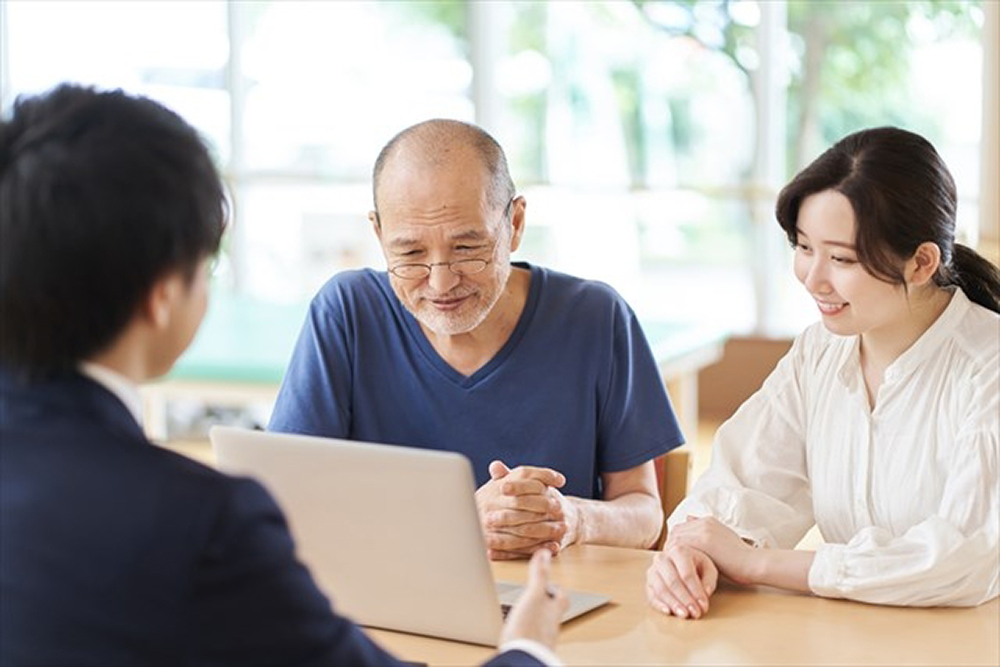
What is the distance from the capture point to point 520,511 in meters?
2.23

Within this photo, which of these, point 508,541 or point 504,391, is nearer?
point 508,541

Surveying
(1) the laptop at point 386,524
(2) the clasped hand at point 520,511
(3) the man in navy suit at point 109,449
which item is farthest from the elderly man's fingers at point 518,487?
(3) the man in navy suit at point 109,449

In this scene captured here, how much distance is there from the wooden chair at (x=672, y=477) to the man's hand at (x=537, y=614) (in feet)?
3.66

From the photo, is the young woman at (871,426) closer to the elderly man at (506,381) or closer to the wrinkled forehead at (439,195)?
the elderly man at (506,381)

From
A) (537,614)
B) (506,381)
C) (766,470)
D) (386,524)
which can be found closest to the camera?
(537,614)

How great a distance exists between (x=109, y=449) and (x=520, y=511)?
105cm

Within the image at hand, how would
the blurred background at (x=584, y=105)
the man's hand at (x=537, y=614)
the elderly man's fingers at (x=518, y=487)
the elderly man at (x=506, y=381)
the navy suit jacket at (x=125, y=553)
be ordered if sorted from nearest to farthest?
the navy suit jacket at (x=125, y=553), the man's hand at (x=537, y=614), the elderly man's fingers at (x=518, y=487), the elderly man at (x=506, y=381), the blurred background at (x=584, y=105)

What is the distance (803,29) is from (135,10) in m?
3.26

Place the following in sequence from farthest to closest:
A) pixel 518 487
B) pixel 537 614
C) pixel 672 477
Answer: pixel 672 477, pixel 518 487, pixel 537 614

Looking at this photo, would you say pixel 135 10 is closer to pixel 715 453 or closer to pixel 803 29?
pixel 803 29

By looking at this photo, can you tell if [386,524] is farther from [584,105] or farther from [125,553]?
[584,105]

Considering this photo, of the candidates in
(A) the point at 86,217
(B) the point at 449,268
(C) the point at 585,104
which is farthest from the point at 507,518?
(C) the point at 585,104

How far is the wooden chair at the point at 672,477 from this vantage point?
2.67 m

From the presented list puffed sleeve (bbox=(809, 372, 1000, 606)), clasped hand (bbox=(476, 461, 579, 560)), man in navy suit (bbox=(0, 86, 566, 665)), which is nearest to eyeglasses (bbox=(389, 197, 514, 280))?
clasped hand (bbox=(476, 461, 579, 560))
